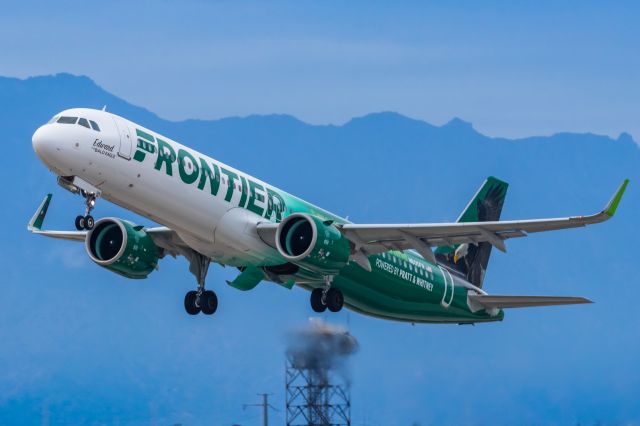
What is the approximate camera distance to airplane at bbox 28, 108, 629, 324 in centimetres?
4375

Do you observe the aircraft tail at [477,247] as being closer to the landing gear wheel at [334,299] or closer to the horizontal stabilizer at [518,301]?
the horizontal stabilizer at [518,301]

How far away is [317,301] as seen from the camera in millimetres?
49281

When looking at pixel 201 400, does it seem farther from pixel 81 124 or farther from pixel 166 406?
pixel 81 124

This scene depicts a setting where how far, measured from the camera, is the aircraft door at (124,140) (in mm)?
43906

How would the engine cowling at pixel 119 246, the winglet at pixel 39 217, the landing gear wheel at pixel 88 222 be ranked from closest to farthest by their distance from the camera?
the landing gear wheel at pixel 88 222
the engine cowling at pixel 119 246
the winglet at pixel 39 217

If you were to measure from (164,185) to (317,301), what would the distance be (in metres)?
7.59

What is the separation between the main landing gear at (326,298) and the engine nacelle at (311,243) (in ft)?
6.31

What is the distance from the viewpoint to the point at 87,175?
143 ft

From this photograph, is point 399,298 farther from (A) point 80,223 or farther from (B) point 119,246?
(A) point 80,223

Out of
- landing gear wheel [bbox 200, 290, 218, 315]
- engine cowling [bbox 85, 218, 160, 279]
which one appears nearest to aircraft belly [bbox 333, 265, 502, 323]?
landing gear wheel [bbox 200, 290, 218, 315]

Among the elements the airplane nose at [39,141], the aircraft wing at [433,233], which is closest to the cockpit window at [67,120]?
the airplane nose at [39,141]

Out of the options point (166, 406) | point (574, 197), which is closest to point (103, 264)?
point (166, 406)

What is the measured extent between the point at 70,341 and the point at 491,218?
51186mm

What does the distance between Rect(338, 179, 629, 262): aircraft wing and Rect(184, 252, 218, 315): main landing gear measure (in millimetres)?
5409
